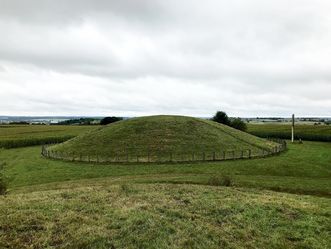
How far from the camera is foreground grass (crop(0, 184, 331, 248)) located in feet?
50.3

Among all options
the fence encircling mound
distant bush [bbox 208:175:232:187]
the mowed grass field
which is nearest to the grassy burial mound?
the fence encircling mound

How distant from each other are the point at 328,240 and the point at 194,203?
880cm

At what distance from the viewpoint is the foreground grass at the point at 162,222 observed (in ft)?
50.3

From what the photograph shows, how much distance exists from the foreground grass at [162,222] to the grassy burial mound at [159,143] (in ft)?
126

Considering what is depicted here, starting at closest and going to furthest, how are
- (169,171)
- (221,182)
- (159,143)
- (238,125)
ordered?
1. (221,182)
2. (169,171)
3. (159,143)
4. (238,125)

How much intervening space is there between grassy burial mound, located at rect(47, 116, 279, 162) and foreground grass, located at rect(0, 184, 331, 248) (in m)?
38.3

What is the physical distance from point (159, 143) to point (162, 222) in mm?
54619

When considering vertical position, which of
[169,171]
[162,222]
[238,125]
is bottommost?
[169,171]

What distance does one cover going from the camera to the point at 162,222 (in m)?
17.9

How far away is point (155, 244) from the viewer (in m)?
15.0

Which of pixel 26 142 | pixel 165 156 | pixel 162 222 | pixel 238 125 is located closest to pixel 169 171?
pixel 165 156

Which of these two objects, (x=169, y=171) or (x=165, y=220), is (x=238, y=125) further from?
(x=165, y=220)

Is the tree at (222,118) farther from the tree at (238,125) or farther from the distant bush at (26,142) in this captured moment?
the distant bush at (26,142)

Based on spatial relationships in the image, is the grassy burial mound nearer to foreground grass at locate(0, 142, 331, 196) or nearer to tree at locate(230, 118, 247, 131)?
foreground grass at locate(0, 142, 331, 196)
